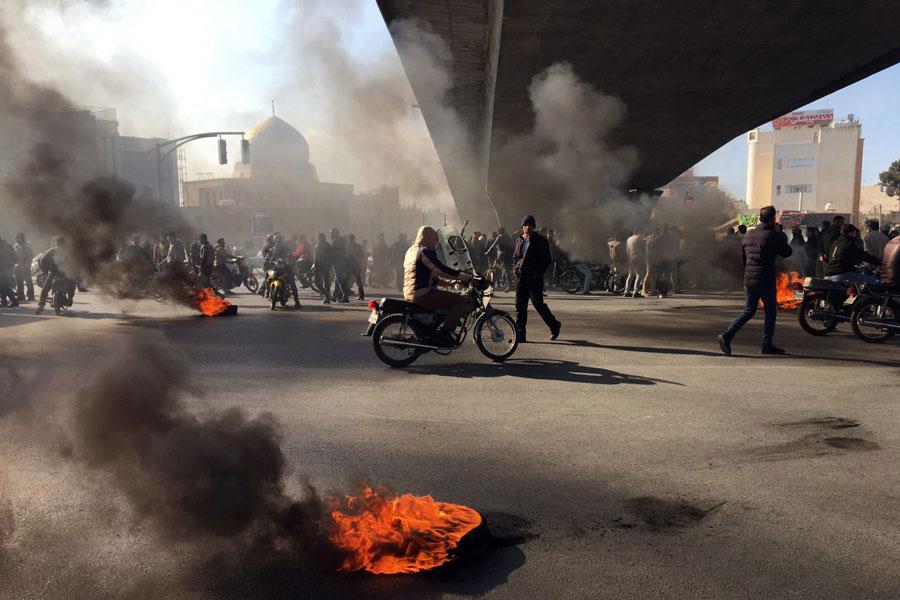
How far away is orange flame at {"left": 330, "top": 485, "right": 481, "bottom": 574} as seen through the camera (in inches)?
122

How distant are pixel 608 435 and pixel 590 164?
17266 mm

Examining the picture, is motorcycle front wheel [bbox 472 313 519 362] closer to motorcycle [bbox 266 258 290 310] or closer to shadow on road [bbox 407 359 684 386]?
shadow on road [bbox 407 359 684 386]

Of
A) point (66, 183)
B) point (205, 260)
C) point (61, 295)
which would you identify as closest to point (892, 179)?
point (205, 260)

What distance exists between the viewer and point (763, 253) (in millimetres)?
8312

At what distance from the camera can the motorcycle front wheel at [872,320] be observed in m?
9.28

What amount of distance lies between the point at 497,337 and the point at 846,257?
562 cm

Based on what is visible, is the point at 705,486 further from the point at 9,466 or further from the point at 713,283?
the point at 713,283

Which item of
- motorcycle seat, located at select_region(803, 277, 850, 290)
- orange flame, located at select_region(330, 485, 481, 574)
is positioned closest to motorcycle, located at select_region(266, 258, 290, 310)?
motorcycle seat, located at select_region(803, 277, 850, 290)

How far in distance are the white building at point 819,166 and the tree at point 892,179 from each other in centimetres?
2316

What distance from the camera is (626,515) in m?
3.71

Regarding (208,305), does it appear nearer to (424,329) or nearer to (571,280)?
(424,329)

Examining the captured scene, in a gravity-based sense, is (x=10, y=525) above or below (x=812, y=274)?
below

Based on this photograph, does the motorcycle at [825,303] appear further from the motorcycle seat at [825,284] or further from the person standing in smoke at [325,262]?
the person standing in smoke at [325,262]

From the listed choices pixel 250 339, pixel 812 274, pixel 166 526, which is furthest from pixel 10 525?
pixel 812 274
